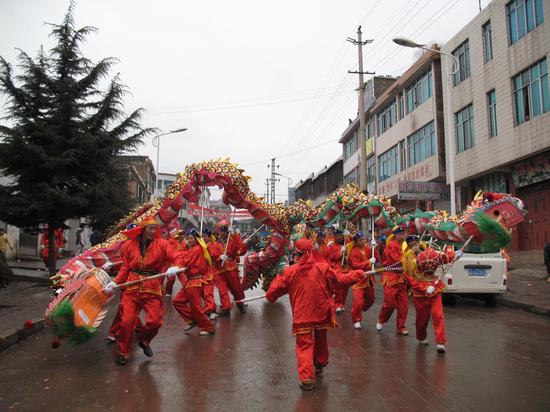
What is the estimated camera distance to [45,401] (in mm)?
4617

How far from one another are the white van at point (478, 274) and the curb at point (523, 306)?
609 mm

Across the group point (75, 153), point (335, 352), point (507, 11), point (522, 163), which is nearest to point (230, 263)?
point (335, 352)

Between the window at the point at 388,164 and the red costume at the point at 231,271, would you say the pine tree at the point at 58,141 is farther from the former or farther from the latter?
the window at the point at 388,164

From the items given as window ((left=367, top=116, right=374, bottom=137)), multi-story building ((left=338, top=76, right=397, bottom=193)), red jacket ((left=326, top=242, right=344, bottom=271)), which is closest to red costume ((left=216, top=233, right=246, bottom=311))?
red jacket ((left=326, top=242, right=344, bottom=271))

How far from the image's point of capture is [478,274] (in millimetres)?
11047

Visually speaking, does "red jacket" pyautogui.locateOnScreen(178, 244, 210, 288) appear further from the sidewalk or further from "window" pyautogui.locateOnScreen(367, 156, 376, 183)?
"window" pyautogui.locateOnScreen(367, 156, 376, 183)

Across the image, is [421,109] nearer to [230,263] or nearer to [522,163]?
[522,163]

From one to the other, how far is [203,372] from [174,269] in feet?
4.90

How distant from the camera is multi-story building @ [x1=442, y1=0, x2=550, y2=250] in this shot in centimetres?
1666

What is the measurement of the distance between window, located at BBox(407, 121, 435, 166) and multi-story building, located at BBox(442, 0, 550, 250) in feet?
7.34

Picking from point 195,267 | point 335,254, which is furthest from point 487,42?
point 195,267

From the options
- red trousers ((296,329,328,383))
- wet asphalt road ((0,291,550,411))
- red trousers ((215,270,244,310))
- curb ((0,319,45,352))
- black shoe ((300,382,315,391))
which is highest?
red trousers ((215,270,244,310))

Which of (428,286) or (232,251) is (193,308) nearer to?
(232,251)

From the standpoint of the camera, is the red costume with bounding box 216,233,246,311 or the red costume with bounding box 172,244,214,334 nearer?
the red costume with bounding box 172,244,214,334
